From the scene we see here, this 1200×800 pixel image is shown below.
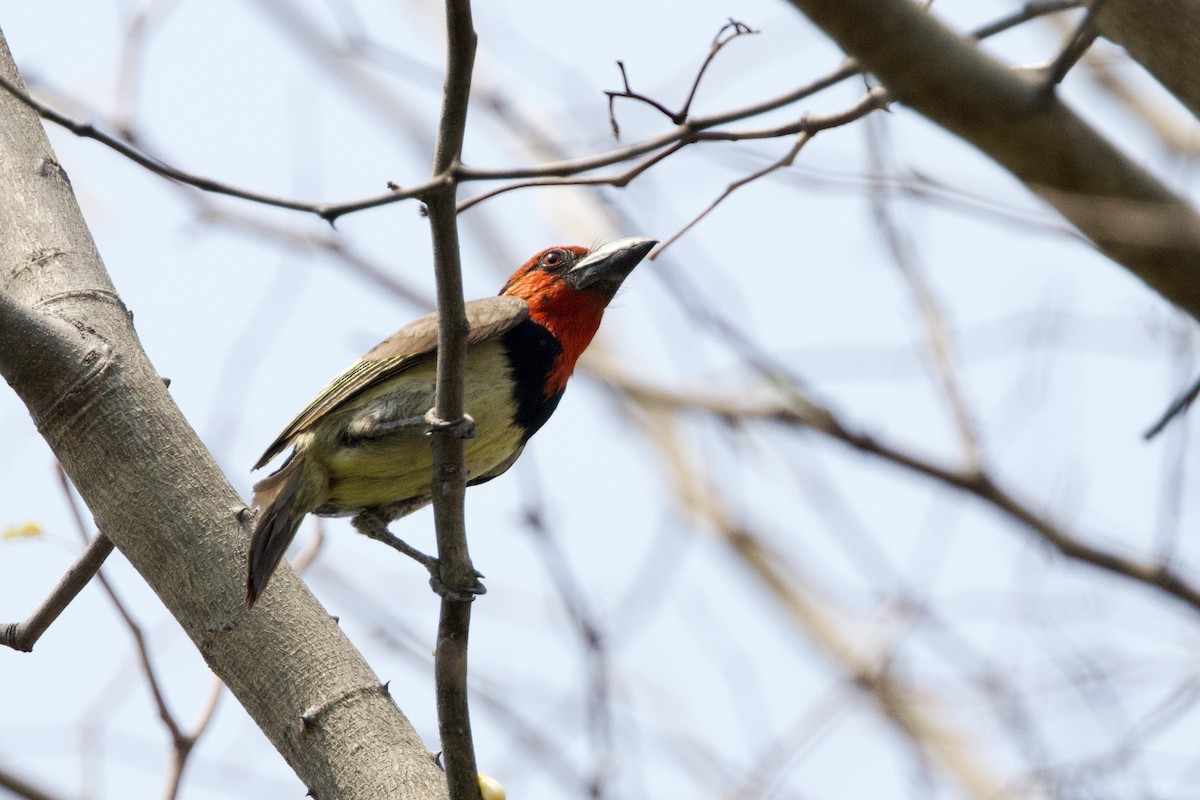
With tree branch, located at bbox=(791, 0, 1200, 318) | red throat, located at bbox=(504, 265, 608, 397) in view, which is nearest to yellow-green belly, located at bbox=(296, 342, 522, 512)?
red throat, located at bbox=(504, 265, 608, 397)

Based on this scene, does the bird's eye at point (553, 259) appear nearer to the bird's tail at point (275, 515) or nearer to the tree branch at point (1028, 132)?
the bird's tail at point (275, 515)

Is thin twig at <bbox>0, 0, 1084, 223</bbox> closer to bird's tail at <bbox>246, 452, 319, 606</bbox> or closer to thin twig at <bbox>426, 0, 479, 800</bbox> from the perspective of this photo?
thin twig at <bbox>426, 0, 479, 800</bbox>

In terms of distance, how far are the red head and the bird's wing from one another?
1.13ft

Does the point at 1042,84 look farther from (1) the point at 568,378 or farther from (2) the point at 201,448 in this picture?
(1) the point at 568,378

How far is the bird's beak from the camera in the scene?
4.64 meters

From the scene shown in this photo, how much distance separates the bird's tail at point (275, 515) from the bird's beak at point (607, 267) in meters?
1.27

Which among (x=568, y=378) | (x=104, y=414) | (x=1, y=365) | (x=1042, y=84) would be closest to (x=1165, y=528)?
(x=1042, y=84)

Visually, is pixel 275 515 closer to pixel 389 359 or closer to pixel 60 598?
pixel 60 598

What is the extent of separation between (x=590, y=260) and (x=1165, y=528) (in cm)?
234

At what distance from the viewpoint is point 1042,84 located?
1.86 m

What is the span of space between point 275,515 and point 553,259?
189 cm

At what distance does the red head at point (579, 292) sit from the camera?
4625 mm

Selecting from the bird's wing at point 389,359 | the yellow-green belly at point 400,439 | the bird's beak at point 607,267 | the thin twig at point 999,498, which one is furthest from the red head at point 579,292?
the thin twig at point 999,498

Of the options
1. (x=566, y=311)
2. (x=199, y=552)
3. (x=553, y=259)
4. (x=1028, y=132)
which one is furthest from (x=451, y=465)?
(x=553, y=259)
